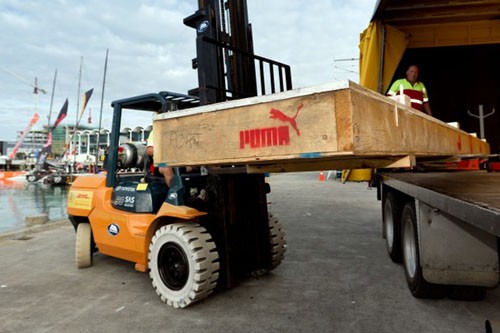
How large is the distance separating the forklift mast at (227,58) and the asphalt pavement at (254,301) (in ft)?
6.11

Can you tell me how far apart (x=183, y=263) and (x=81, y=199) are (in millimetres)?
2017

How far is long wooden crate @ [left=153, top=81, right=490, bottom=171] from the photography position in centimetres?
150

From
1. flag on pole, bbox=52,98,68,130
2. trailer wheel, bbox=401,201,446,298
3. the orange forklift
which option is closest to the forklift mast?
the orange forklift

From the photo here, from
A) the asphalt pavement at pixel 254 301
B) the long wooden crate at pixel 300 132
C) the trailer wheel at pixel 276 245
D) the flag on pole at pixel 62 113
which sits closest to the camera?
the long wooden crate at pixel 300 132

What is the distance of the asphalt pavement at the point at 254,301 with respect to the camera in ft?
8.67

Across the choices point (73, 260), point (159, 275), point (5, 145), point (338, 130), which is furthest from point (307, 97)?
point (5, 145)

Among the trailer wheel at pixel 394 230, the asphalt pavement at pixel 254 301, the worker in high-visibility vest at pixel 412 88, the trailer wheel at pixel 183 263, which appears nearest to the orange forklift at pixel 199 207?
the trailer wheel at pixel 183 263

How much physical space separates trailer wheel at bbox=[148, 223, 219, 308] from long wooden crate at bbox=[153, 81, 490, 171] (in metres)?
0.99

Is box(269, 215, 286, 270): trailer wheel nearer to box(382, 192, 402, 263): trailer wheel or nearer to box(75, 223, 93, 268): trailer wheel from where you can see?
box(382, 192, 402, 263): trailer wheel

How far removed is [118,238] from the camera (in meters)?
3.61

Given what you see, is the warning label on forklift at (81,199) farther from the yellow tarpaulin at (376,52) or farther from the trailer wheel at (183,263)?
the yellow tarpaulin at (376,52)

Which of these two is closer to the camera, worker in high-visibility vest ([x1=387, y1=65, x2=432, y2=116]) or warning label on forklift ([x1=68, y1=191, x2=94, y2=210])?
warning label on forklift ([x1=68, y1=191, x2=94, y2=210])

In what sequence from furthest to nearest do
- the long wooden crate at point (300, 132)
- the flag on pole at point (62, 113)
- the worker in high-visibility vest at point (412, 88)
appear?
the flag on pole at point (62, 113), the worker in high-visibility vest at point (412, 88), the long wooden crate at point (300, 132)

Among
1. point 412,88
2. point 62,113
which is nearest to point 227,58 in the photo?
point 412,88
